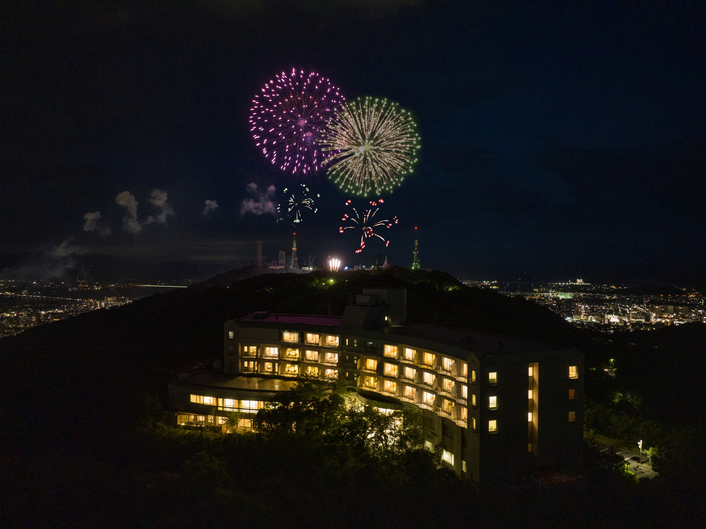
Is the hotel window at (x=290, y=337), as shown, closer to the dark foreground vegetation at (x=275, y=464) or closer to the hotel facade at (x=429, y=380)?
the hotel facade at (x=429, y=380)

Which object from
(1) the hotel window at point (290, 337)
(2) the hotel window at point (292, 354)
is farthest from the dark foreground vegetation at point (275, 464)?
(1) the hotel window at point (290, 337)

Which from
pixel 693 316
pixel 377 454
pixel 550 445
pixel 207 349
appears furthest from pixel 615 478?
pixel 693 316

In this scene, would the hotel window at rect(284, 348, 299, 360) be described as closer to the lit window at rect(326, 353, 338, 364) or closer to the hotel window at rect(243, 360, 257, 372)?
the lit window at rect(326, 353, 338, 364)

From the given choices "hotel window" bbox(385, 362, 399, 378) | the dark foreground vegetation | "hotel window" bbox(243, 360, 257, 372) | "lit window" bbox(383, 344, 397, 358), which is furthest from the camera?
"hotel window" bbox(243, 360, 257, 372)

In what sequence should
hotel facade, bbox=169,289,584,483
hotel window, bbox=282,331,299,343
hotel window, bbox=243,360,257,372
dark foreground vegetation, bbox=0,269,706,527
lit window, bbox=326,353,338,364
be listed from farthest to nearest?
hotel window, bbox=243,360,257,372, hotel window, bbox=282,331,299,343, lit window, bbox=326,353,338,364, hotel facade, bbox=169,289,584,483, dark foreground vegetation, bbox=0,269,706,527

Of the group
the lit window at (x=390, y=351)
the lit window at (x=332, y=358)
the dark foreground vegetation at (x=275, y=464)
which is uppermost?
the lit window at (x=390, y=351)

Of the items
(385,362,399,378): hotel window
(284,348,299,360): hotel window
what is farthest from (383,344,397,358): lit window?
(284,348,299,360): hotel window

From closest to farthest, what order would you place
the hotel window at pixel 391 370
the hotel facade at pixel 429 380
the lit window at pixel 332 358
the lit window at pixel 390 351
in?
the hotel facade at pixel 429 380 → the hotel window at pixel 391 370 → the lit window at pixel 390 351 → the lit window at pixel 332 358

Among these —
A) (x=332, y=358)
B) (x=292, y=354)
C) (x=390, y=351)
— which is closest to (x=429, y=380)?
(x=390, y=351)
